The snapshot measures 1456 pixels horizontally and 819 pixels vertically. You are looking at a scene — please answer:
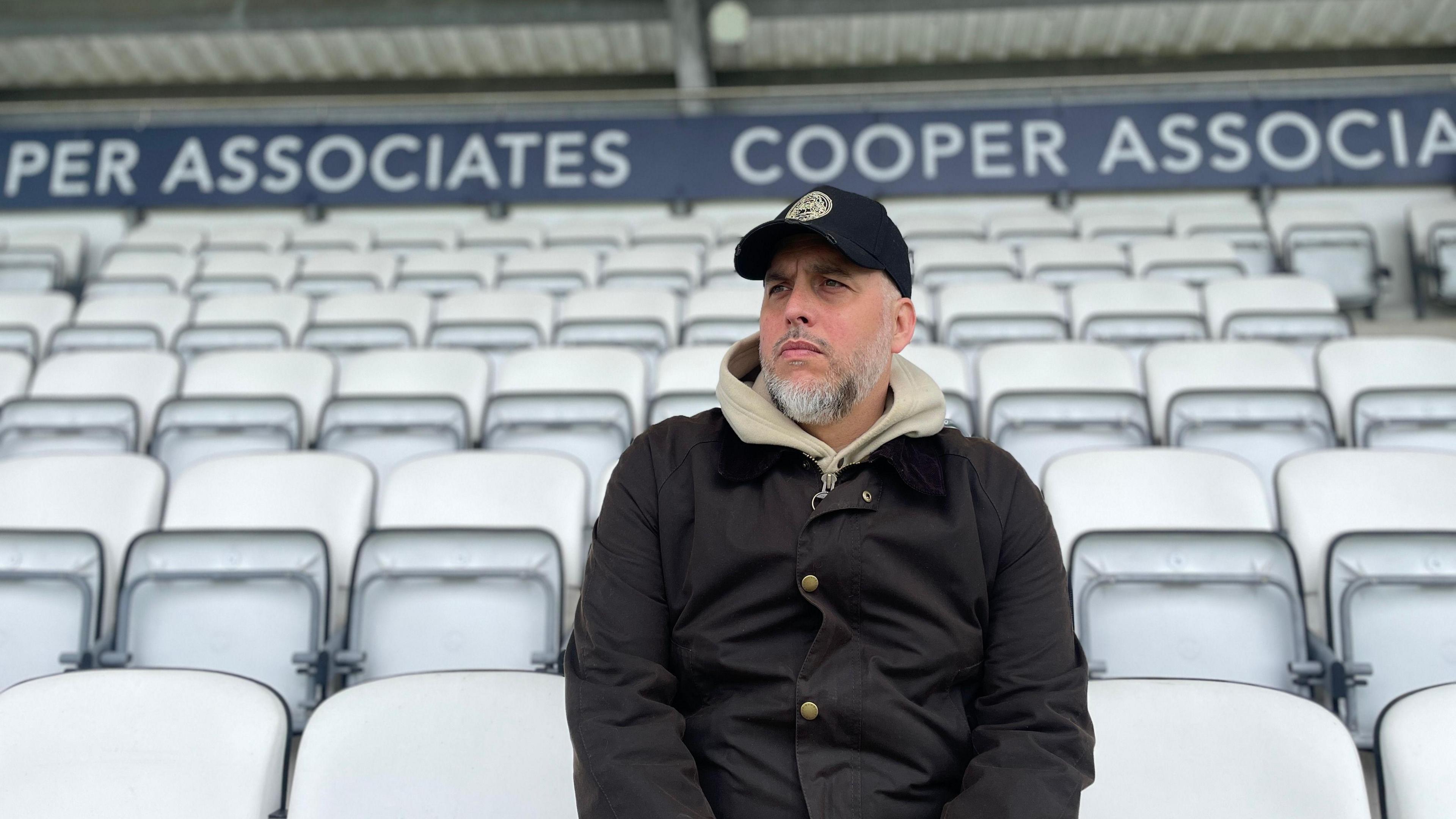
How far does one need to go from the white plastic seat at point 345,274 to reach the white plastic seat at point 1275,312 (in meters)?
4.64

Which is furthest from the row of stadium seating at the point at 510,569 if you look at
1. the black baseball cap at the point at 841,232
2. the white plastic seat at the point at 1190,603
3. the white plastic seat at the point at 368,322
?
the white plastic seat at the point at 368,322

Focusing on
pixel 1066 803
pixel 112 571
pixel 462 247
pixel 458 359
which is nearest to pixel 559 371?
pixel 458 359

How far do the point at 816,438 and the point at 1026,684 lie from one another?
0.49 meters

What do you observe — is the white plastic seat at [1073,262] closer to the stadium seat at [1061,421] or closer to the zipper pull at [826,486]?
the stadium seat at [1061,421]

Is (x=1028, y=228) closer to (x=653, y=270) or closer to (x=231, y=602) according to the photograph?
(x=653, y=270)

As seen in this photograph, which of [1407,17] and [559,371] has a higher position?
[1407,17]

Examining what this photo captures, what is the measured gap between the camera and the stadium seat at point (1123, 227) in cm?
660

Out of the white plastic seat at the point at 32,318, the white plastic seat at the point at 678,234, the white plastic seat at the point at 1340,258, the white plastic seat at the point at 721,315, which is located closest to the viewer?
the white plastic seat at the point at 721,315

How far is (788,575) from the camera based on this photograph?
143 centimetres

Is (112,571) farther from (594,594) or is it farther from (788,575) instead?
(788,575)

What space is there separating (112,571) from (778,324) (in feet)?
6.85

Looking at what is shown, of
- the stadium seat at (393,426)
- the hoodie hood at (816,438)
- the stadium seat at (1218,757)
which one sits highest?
the stadium seat at (393,426)

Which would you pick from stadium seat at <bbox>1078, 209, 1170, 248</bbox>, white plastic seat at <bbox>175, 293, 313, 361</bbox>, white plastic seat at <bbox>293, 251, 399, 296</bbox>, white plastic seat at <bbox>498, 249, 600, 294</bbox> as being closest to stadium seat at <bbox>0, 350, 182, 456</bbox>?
white plastic seat at <bbox>175, 293, 313, 361</bbox>

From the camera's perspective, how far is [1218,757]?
154 centimetres
